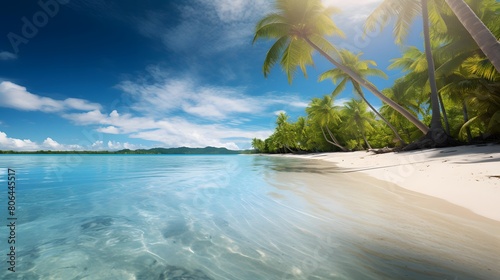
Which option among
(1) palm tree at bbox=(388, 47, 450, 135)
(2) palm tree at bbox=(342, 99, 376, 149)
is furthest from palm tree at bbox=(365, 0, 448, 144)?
(2) palm tree at bbox=(342, 99, 376, 149)

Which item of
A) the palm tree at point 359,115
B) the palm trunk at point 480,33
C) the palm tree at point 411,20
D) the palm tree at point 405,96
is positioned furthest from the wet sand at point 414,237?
the palm tree at point 359,115

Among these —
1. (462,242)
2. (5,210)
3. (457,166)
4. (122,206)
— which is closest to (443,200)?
(462,242)

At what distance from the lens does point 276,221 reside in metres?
3.72

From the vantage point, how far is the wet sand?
2088mm

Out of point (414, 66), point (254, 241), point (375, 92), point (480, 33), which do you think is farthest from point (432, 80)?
point (254, 241)

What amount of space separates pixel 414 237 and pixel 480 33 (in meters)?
3.11

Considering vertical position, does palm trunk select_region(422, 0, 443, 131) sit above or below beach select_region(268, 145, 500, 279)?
above

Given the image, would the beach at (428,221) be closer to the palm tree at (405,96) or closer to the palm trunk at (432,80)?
the palm trunk at (432,80)

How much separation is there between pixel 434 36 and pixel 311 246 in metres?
18.9

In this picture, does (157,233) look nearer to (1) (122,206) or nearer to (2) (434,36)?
(1) (122,206)

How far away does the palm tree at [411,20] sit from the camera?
11.6 meters

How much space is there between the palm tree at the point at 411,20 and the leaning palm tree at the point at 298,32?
0.77 metres

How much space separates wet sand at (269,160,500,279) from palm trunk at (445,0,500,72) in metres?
2.25

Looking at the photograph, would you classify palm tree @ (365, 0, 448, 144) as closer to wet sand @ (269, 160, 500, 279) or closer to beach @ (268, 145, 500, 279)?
beach @ (268, 145, 500, 279)
